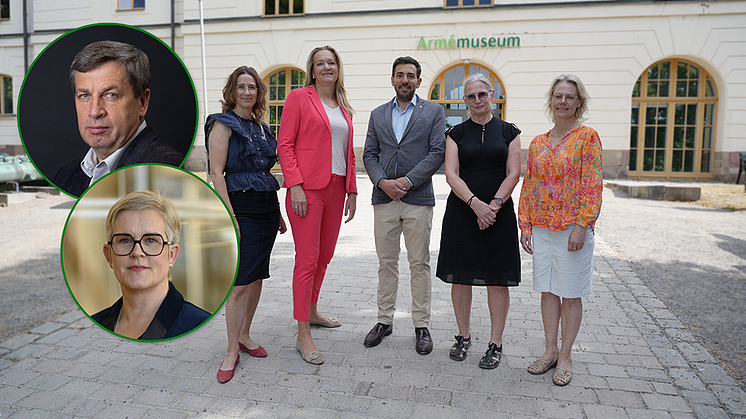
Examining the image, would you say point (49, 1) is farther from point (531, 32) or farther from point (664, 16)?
point (664, 16)

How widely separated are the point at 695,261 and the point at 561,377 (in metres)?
5.08

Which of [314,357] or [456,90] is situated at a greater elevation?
[456,90]

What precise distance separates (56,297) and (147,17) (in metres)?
20.8

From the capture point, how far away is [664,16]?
18.2 metres

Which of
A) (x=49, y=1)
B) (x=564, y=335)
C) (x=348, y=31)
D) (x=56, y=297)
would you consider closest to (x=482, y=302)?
(x=564, y=335)

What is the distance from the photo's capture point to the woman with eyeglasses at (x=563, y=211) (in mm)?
3160

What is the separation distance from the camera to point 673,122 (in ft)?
64.5

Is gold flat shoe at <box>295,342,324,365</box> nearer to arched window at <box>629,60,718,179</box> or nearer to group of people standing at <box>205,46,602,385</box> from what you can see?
group of people standing at <box>205,46,602,385</box>

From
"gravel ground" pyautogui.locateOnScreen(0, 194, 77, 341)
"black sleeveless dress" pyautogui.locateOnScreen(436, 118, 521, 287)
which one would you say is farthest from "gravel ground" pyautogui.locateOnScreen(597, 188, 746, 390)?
"gravel ground" pyautogui.locateOnScreen(0, 194, 77, 341)

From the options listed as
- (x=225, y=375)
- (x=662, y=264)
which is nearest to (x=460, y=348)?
(x=225, y=375)

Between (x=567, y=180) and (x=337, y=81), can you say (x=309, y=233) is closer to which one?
(x=337, y=81)

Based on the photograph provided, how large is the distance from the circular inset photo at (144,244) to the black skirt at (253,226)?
2.22 m

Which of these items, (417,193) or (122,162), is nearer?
(122,162)

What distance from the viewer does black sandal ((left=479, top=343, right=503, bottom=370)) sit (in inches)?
136
